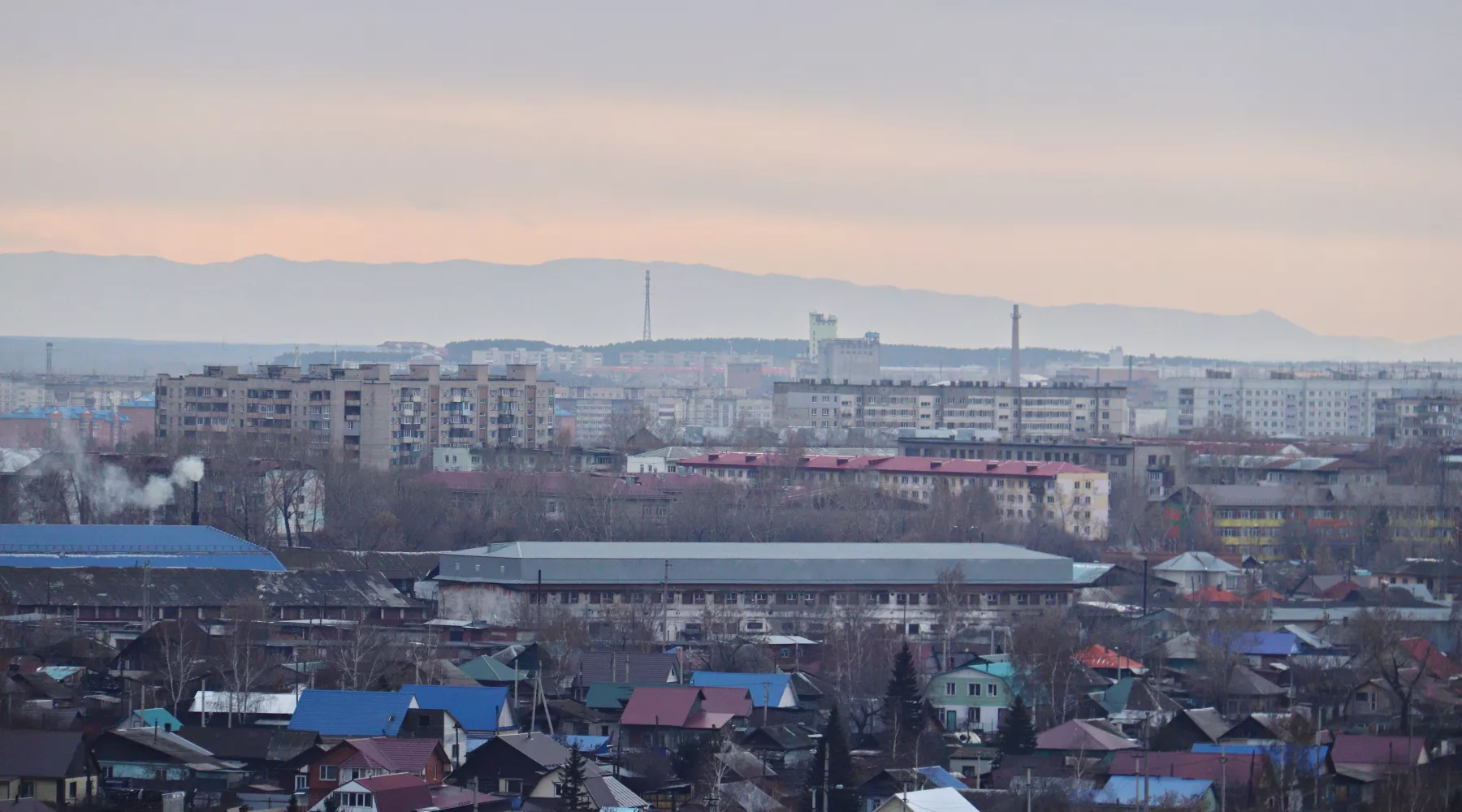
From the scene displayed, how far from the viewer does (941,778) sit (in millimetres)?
19281

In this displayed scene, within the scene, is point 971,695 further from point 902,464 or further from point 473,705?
point 902,464

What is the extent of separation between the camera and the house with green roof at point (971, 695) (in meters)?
23.4

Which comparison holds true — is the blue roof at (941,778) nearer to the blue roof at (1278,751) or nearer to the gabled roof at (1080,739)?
the gabled roof at (1080,739)

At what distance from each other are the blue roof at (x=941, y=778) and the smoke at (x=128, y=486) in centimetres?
2375

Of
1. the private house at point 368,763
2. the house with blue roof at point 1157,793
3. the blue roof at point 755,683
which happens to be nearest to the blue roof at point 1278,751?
the house with blue roof at point 1157,793

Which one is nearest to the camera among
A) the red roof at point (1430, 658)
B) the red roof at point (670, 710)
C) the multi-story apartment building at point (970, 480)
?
the red roof at point (670, 710)

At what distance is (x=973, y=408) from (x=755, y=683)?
161ft

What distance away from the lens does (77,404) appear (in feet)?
331

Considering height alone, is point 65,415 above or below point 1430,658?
above

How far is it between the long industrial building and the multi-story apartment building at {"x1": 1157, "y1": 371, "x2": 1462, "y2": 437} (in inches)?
2360

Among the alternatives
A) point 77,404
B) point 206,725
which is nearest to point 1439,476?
point 206,725

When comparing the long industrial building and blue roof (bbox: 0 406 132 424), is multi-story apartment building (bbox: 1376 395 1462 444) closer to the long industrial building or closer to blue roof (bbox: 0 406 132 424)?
blue roof (bbox: 0 406 132 424)

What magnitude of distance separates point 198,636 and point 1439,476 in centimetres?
3165

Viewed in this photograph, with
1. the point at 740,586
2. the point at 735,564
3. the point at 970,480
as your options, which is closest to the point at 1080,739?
the point at 740,586
